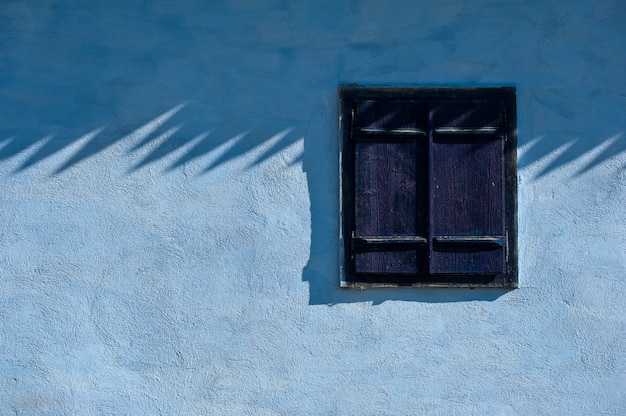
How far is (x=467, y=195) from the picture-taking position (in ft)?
12.0

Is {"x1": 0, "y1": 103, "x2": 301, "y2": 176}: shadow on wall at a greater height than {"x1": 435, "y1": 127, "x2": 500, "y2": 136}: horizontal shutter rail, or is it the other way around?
{"x1": 435, "y1": 127, "x2": 500, "y2": 136}: horizontal shutter rail

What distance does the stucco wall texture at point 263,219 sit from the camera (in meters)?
3.67

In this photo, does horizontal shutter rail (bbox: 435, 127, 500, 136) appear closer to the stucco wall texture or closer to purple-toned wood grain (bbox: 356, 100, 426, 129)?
purple-toned wood grain (bbox: 356, 100, 426, 129)

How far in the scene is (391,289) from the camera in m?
3.70

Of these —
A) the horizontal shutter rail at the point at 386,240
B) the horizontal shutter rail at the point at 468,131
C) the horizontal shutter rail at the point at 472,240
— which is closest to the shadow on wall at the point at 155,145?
the horizontal shutter rail at the point at 386,240

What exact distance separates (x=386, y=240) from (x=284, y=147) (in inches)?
28.3

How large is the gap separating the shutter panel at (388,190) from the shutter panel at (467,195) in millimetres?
71

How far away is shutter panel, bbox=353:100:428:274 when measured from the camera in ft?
12.0

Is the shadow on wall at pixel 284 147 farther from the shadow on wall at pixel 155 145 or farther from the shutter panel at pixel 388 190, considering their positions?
the shutter panel at pixel 388 190

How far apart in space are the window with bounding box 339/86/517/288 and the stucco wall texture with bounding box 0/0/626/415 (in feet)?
0.32

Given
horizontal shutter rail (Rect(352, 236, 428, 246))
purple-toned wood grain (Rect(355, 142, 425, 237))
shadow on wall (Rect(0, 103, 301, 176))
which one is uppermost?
shadow on wall (Rect(0, 103, 301, 176))

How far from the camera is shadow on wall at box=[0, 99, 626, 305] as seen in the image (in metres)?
3.68

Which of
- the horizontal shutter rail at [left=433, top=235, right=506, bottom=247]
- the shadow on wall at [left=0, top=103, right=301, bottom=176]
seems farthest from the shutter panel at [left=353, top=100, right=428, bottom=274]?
the shadow on wall at [left=0, top=103, right=301, bottom=176]

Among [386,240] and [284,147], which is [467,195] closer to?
[386,240]
